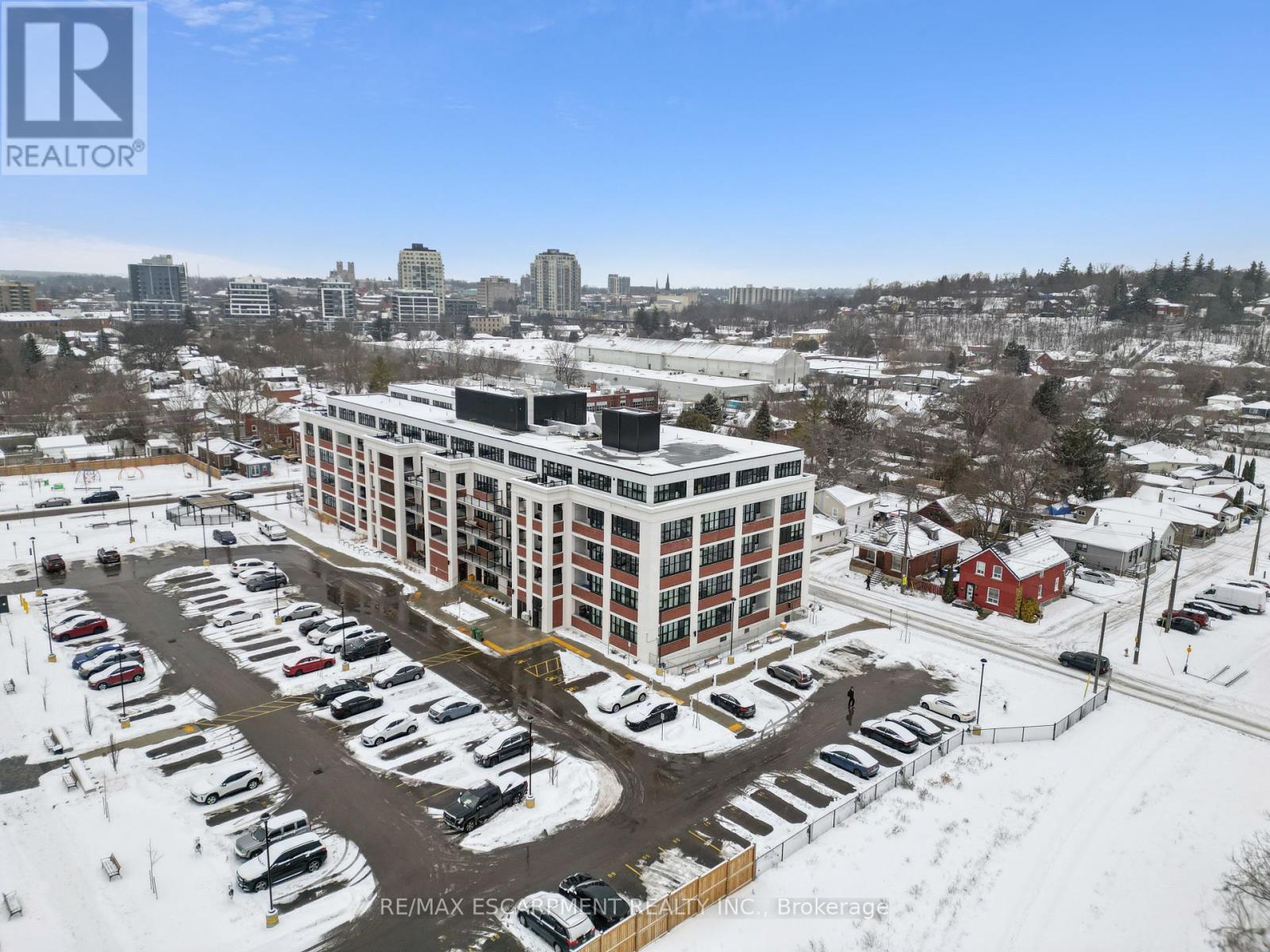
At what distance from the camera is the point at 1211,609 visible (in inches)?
1836

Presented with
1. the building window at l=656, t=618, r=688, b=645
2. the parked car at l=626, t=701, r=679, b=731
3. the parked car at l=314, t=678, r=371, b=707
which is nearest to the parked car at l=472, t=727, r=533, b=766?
the parked car at l=626, t=701, r=679, b=731

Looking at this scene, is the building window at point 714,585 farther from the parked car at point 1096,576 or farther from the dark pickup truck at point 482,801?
the parked car at point 1096,576

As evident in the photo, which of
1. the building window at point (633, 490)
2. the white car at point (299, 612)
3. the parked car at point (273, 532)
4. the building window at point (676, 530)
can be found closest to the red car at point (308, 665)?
the white car at point (299, 612)

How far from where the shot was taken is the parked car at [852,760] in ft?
97.6

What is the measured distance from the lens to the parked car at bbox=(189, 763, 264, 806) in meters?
26.9

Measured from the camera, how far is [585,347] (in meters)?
154

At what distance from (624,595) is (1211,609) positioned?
35686mm

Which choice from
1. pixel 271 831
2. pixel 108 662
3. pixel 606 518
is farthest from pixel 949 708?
pixel 108 662

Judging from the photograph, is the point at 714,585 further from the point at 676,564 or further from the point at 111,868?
the point at 111,868

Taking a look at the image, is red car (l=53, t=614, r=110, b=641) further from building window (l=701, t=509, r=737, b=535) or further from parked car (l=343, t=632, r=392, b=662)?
building window (l=701, t=509, r=737, b=535)

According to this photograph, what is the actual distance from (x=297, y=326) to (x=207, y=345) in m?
28.5

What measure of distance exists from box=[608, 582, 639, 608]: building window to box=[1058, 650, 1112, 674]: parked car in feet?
72.2

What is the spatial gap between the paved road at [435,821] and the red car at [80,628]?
158cm

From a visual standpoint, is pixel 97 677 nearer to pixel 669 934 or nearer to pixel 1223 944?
pixel 669 934
